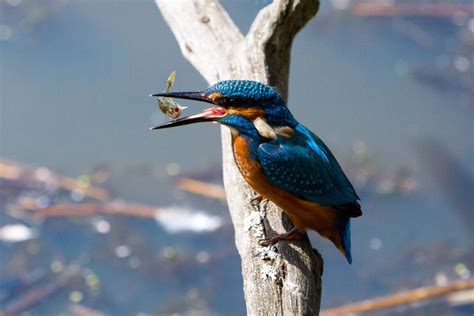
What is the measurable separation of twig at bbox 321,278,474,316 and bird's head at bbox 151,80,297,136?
67.5 inches

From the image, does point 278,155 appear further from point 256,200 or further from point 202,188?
point 202,188

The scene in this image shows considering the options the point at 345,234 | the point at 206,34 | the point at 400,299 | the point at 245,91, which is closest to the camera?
the point at 245,91

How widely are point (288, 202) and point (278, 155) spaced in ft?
0.40

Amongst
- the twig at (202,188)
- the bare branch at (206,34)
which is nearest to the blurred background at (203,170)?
the twig at (202,188)

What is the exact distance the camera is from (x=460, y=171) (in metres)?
3.70

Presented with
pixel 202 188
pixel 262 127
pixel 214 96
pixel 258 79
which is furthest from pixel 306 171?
pixel 202 188

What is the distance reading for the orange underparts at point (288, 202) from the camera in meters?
1.60

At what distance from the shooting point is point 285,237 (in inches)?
64.2

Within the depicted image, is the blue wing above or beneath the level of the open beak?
beneath

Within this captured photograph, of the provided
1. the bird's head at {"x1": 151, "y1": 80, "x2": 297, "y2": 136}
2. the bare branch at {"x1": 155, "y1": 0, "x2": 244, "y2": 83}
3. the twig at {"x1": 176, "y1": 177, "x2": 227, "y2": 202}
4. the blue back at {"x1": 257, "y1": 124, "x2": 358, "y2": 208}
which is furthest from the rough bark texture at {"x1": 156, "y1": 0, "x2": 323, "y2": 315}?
the twig at {"x1": 176, "y1": 177, "x2": 227, "y2": 202}

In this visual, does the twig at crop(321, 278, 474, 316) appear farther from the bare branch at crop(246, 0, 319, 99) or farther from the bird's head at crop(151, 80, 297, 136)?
the bird's head at crop(151, 80, 297, 136)

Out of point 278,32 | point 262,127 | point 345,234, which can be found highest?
point 278,32

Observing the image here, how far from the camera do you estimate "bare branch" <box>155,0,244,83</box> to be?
2.07m

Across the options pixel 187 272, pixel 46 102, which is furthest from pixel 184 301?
pixel 46 102
